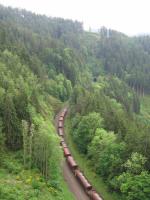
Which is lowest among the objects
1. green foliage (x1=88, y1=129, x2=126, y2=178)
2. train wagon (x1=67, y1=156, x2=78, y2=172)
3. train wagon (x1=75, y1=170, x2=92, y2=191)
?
train wagon (x1=75, y1=170, x2=92, y2=191)

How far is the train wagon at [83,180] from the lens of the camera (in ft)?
216

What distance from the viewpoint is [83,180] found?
68125 millimetres

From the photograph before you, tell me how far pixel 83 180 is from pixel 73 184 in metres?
2.63

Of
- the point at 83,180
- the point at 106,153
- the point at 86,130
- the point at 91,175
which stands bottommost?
the point at 91,175

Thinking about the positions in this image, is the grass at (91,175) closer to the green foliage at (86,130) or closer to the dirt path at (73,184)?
the green foliage at (86,130)

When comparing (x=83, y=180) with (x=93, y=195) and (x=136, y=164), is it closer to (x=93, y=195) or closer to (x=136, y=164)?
(x=93, y=195)

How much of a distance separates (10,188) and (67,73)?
443 feet

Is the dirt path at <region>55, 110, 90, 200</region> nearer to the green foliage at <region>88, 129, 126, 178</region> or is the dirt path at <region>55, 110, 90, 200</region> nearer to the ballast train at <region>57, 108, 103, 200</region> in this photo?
the ballast train at <region>57, 108, 103, 200</region>

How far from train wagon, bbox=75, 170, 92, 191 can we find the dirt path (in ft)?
3.32

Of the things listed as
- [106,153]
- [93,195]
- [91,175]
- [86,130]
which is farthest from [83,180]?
[86,130]

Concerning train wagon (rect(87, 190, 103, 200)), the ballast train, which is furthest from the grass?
train wagon (rect(87, 190, 103, 200))

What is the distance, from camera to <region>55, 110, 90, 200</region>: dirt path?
6450cm

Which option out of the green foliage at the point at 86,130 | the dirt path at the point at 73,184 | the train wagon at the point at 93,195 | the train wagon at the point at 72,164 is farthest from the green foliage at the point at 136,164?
the green foliage at the point at 86,130

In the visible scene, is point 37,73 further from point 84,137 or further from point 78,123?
point 84,137
